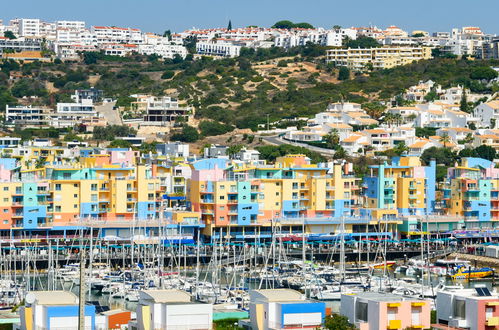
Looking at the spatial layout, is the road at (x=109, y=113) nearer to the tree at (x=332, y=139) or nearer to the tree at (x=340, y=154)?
the tree at (x=332, y=139)

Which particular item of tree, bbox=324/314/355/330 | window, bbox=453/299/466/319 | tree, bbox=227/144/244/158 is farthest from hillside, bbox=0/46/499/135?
tree, bbox=324/314/355/330

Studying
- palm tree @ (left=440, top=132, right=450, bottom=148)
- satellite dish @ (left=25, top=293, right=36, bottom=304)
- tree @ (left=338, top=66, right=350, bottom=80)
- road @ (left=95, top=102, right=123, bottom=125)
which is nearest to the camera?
satellite dish @ (left=25, top=293, right=36, bottom=304)

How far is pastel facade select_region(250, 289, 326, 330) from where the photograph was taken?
91.1 feet

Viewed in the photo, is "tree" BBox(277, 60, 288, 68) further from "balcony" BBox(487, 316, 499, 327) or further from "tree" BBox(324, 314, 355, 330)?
"balcony" BBox(487, 316, 499, 327)

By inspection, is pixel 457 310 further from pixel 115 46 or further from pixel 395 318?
pixel 115 46

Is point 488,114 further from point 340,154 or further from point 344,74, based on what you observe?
point 344,74

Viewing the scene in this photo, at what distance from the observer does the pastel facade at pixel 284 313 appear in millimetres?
27766

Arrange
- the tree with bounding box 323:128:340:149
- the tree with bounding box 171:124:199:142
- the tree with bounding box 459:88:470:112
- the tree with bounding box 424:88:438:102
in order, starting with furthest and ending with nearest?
the tree with bounding box 424:88:438:102
the tree with bounding box 459:88:470:112
the tree with bounding box 171:124:199:142
the tree with bounding box 323:128:340:149

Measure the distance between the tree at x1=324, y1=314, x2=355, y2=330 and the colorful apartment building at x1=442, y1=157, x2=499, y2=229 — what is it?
103ft

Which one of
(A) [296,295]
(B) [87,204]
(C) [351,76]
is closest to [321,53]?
(C) [351,76]

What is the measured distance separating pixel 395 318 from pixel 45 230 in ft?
89.5

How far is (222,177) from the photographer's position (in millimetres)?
55781

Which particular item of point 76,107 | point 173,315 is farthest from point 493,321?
point 76,107

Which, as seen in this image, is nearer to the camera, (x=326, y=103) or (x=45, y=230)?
(x=45, y=230)
